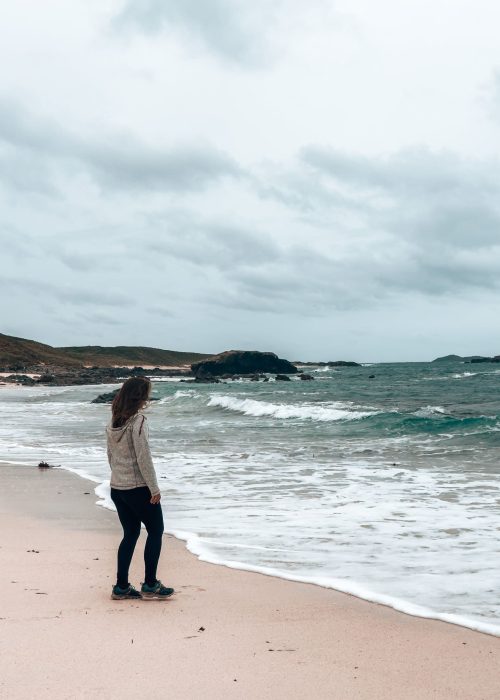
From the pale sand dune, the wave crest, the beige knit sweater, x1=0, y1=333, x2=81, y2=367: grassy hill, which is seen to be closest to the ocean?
the pale sand dune

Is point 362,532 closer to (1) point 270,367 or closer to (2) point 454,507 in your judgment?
(2) point 454,507

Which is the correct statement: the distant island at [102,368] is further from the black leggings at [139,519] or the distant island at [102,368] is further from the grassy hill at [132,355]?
the black leggings at [139,519]

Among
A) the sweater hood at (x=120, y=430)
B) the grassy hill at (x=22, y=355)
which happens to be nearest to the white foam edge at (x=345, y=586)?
the sweater hood at (x=120, y=430)

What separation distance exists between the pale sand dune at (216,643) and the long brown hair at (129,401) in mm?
1458

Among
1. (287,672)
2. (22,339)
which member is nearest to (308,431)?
(287,672)

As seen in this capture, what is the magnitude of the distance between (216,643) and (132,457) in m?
1.73

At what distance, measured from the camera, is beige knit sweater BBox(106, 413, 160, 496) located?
552 cm

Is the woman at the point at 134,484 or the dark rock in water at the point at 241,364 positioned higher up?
the dark rock in water at the point at 241,364

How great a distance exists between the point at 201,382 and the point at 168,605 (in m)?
71.0

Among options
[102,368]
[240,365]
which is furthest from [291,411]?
[102,368]

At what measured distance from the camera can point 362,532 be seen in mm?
8055

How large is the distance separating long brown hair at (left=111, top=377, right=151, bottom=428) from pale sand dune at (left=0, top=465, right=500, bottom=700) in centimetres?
146

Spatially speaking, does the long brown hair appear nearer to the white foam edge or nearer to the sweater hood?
the sweater hood

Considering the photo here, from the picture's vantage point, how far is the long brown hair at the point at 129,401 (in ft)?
18.4
